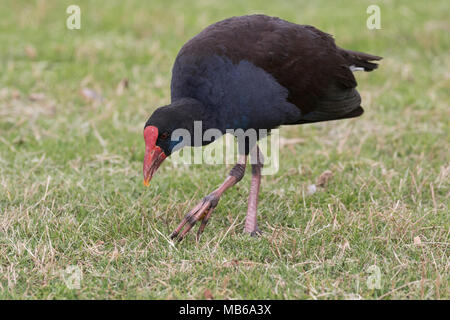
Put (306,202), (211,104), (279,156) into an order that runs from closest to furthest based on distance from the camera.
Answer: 1. (211,104)
2. (306,202)
3. (279,156)

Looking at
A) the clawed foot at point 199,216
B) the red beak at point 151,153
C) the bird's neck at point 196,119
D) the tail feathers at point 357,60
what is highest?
the tail feathers at point 357,60

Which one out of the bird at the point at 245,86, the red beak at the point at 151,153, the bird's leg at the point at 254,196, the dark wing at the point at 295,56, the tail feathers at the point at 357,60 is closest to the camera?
the red beak at the point at 151,153

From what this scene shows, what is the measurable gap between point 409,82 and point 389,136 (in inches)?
66.9

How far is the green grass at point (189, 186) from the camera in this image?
11.9ft

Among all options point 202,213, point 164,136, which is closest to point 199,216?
point 202,213

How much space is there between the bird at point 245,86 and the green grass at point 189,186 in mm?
403

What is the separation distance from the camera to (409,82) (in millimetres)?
7395

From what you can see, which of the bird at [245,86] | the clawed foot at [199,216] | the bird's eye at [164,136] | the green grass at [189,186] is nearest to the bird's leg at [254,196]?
the bird at [245,86]

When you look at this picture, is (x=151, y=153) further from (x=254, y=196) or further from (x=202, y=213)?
(x=254, y=196)

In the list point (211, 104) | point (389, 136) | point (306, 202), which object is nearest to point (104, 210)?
point (211, 104)

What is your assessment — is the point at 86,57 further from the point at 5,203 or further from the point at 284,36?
the point at 284,36

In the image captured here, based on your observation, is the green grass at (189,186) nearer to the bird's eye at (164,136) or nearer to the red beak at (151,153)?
the red beak at (151,153)

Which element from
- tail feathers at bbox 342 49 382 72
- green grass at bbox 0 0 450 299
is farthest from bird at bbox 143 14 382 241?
green grass at bbox 0 0 450 299
